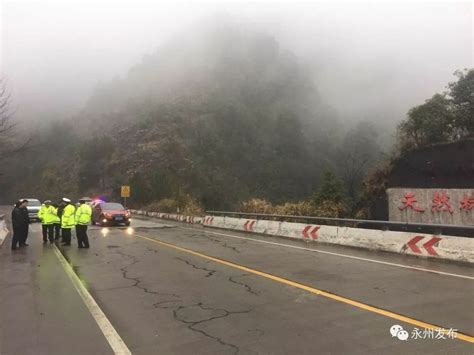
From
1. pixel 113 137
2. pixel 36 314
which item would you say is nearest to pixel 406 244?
pixel 36 314

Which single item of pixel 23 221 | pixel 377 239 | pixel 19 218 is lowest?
pixel 377 239

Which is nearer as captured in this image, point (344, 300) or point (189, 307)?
point (189, 307)

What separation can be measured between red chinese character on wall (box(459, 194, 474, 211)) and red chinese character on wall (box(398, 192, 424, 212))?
2.39 meters

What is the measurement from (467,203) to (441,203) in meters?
1.35

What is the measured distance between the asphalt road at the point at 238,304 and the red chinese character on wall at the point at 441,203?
11.2 metres

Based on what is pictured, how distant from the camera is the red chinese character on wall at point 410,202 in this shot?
2402 centimetres

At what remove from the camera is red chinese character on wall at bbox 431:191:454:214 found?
2220 cm

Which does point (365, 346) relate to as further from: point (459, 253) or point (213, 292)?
point (459, 253)

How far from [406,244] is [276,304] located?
24.4ft

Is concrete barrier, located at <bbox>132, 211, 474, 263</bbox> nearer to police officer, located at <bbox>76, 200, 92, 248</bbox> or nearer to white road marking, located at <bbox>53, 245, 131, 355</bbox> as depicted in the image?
police officer, located at <bbox>76, 200, 92, 248</bbox>

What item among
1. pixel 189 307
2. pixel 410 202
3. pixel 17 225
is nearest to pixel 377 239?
pixel 189 307

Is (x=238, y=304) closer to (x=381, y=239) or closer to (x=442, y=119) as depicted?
(x=381, y=239)

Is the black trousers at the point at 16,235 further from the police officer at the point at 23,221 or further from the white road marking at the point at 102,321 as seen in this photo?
the white road marking at the point at 102,321

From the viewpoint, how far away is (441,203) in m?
22.5
